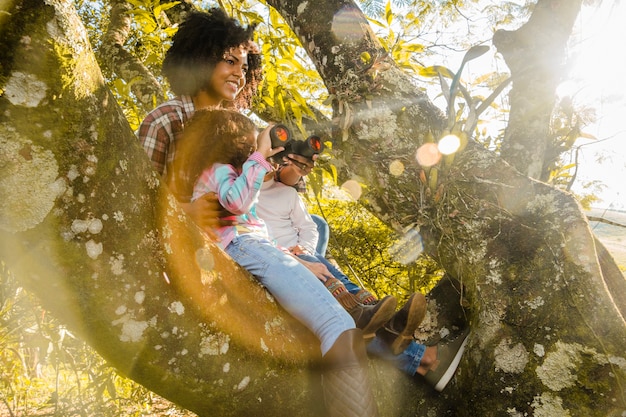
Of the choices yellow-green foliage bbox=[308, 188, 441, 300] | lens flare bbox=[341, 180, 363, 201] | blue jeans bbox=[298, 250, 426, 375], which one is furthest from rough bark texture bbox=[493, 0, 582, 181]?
yellow-green foliage bbox=[308, 188, 441, 300]

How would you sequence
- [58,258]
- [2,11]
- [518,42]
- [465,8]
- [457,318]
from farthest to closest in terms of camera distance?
[465,8] < [518,42] < [457,318] < [58,258] < [2,11]

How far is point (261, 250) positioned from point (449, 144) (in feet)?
3.24

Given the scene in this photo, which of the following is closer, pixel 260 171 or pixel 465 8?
pixel 260 171

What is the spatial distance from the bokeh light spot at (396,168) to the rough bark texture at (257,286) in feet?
0.04

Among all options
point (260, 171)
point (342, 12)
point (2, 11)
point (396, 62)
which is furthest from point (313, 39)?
point (2, 11)

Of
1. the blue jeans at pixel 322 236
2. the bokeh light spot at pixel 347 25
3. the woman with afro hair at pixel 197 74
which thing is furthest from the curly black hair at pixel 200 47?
the blue jeans at pixel 322 236

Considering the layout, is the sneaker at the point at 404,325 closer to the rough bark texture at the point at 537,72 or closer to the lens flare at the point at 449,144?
the lens flare at the point at 449,144

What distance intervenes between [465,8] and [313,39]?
3.53 metres

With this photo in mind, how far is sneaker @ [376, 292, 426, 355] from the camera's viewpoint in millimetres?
1767

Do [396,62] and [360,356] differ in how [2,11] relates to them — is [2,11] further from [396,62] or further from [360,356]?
[396,62]

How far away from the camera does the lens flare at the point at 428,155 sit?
1938mm

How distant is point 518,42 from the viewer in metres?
3.02

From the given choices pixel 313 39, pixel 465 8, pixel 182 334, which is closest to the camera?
pixel 182 334

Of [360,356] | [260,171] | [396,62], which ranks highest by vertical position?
[396,62]
